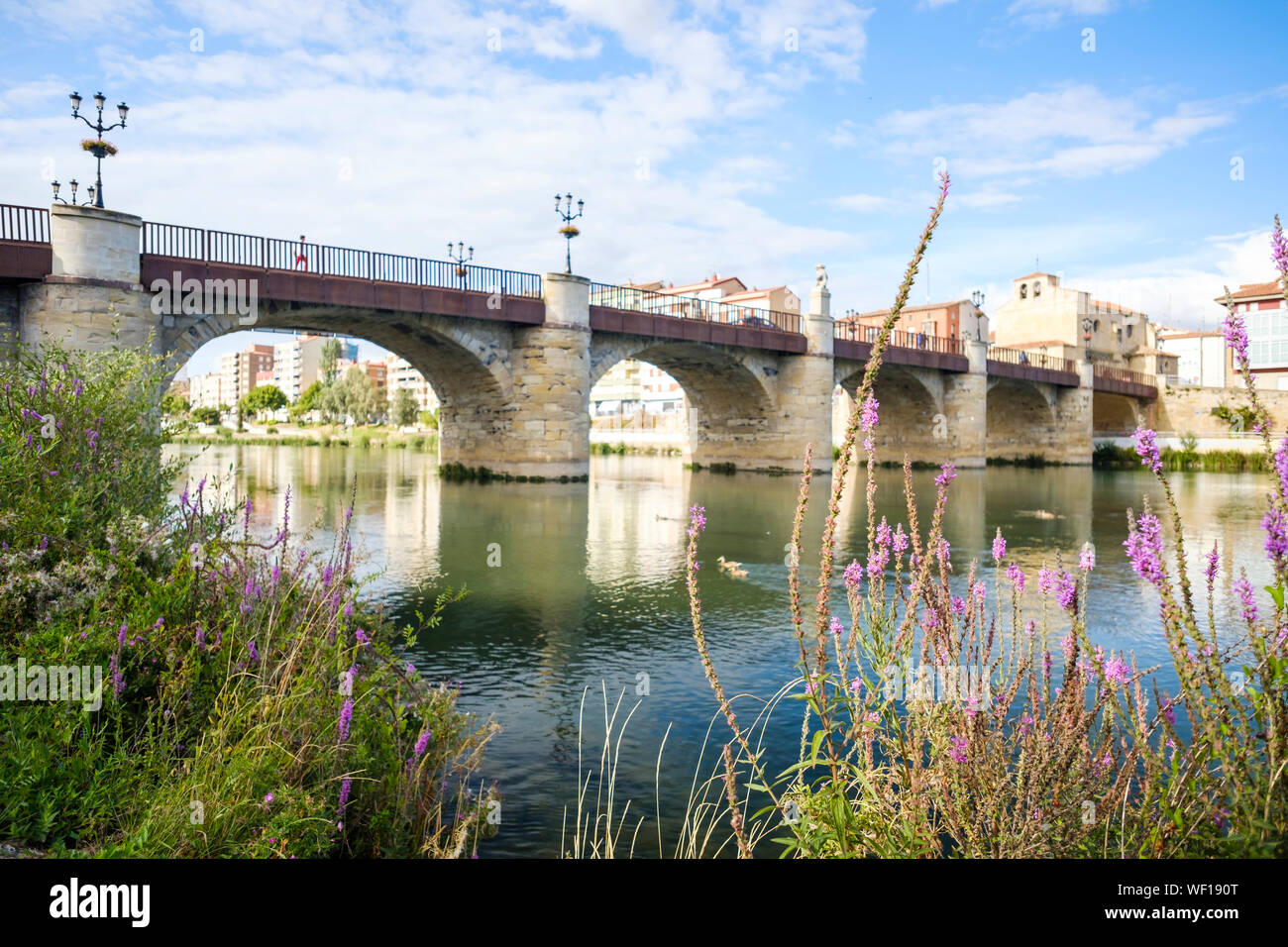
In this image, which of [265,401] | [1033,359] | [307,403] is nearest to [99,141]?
[1033,359]

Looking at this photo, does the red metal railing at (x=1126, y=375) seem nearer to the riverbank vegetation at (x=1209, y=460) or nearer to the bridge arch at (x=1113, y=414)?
the bridge arch at (x=1113, y=414)

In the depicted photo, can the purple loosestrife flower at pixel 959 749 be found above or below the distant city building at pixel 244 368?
below

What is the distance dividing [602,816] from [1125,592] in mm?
8545

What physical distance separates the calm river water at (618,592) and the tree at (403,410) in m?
50.7

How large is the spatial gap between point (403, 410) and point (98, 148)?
5999 cm

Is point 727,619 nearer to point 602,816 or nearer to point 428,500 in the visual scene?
point 602,816

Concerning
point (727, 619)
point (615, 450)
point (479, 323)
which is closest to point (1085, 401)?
point (615, 450)

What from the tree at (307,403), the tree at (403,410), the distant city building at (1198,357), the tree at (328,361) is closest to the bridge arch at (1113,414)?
the distant city building at (1198,357)

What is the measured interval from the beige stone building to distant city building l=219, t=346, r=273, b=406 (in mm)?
150698

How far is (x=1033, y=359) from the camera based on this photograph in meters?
57.4

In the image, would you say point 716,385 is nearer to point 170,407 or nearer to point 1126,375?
point 170,407

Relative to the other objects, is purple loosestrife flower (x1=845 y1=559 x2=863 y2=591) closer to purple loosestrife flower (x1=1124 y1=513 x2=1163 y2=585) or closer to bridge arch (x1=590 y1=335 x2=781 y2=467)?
purple loosestrife flower (x1=1124 y1=513 x2=1163 y2=585)

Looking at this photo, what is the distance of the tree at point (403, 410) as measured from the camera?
76438mm

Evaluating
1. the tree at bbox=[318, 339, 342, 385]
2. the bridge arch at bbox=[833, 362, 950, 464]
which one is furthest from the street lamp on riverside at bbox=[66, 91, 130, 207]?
the tree at bbox=[318, 339, 342, 385]
